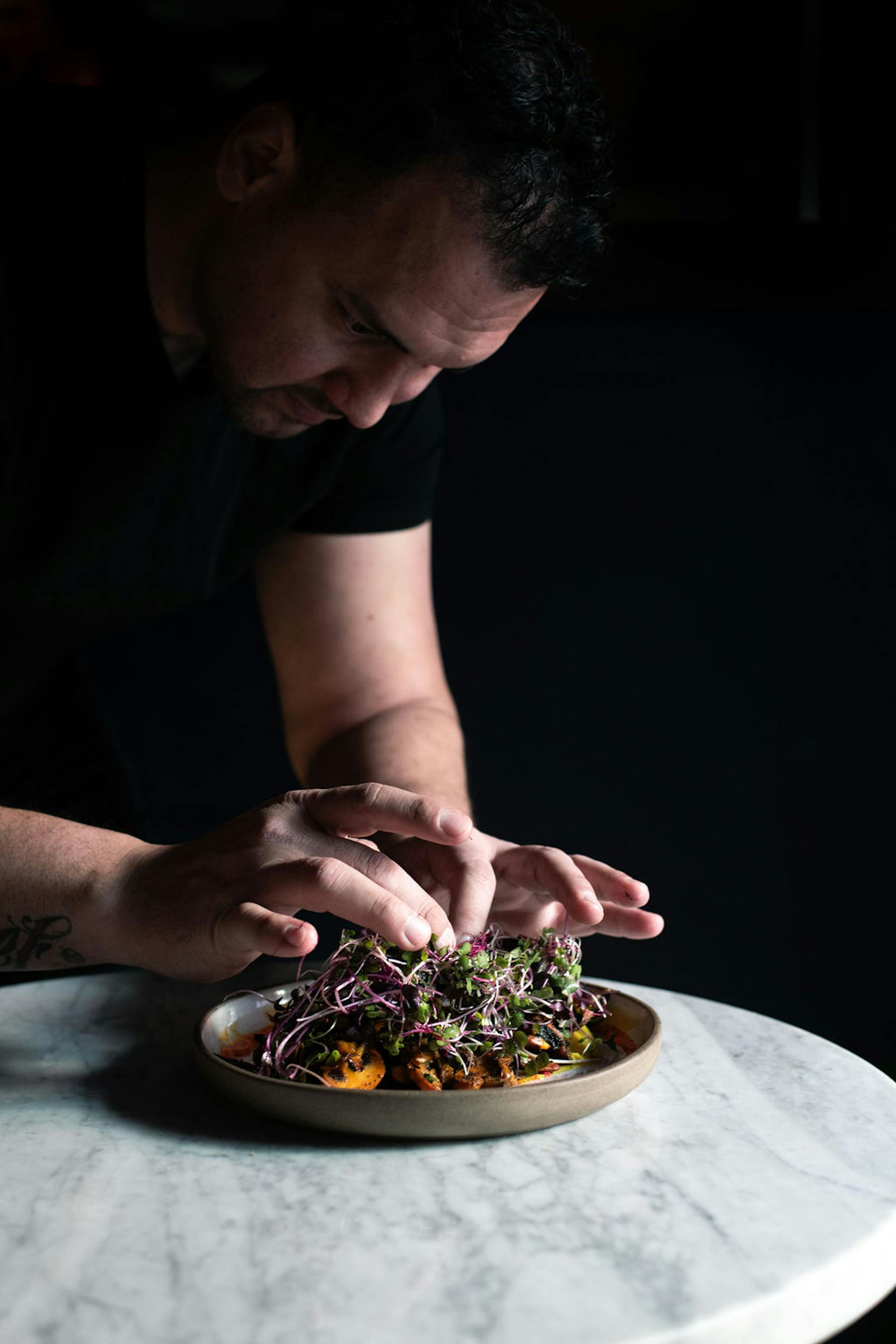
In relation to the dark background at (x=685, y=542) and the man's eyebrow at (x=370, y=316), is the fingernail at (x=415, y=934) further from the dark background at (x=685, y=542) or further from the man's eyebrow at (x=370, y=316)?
the dark background at (x=685, y=542)

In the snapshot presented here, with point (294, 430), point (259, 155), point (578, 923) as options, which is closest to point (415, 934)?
point (578, 923)

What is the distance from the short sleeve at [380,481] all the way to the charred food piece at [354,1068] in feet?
3.23

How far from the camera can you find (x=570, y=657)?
2.23 m

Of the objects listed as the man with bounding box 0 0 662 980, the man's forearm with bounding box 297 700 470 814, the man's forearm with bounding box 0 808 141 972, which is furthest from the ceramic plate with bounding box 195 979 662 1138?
the man's forearm with bounding box 297 700 470 814

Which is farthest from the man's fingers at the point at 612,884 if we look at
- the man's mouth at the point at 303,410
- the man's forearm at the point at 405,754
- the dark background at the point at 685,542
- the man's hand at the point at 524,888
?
the dark background at the point at 685,542

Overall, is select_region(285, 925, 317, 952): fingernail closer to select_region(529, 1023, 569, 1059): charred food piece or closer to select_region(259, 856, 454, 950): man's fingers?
select_region(259, 856, 454, 950): man's fingers

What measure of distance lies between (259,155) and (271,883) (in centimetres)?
85

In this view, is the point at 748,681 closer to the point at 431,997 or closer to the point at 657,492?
the point at 657,492

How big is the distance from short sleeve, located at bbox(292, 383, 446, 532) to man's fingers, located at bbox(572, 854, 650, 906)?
77cm

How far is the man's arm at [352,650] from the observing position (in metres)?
1.70

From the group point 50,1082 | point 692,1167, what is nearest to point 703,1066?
point 692,1167

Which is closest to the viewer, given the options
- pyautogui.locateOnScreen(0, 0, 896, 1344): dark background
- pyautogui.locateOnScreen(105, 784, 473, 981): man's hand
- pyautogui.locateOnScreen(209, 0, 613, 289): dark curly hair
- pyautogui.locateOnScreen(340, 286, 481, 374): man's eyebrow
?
pyautogui.locateOnScreen(105, 784, 473, 981): man's hand

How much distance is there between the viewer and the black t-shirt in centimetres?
142

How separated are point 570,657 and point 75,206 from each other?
1174 mm
